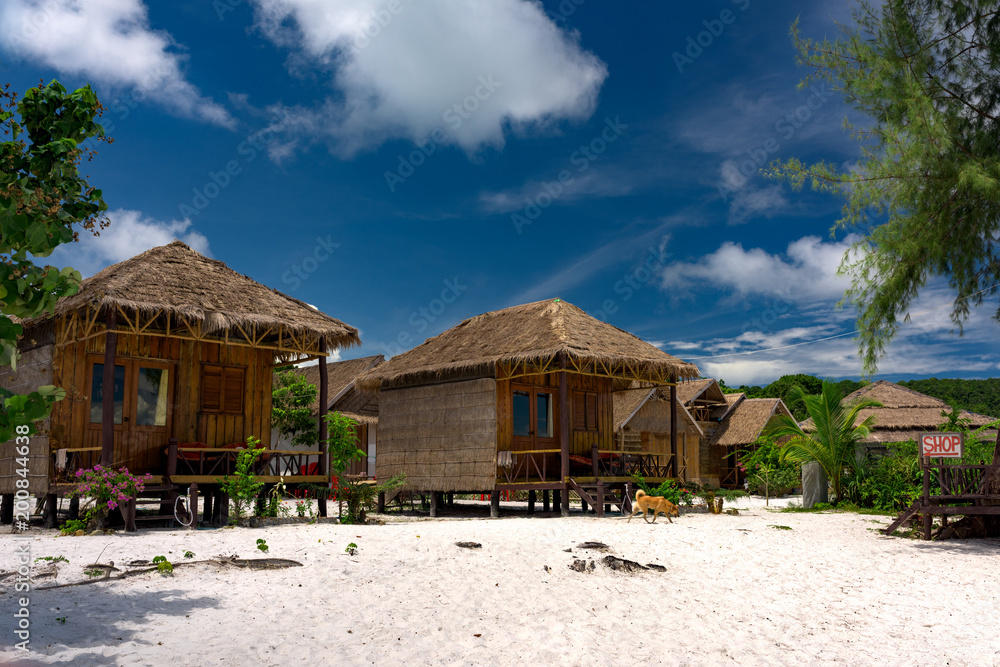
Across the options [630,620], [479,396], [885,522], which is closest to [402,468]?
[479,396]

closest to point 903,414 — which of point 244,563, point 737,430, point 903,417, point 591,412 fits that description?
point 903,417

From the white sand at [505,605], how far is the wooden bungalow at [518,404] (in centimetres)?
506

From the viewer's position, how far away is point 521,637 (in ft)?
21.2

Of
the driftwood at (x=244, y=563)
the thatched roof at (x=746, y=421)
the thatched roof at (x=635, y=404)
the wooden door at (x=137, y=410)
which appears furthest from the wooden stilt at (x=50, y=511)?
the thatched roof at (x=746, y=421)

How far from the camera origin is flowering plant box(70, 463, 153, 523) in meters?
11.1

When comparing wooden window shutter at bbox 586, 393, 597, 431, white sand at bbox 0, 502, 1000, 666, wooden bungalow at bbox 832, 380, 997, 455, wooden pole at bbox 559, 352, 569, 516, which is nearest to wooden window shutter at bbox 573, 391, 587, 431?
wooden window shutter at bbox 586, 393, 597, 431

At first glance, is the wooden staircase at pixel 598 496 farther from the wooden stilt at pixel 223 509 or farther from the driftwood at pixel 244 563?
the driftwood at pixel 244 563

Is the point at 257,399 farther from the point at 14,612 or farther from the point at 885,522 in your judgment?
the point at 885,522

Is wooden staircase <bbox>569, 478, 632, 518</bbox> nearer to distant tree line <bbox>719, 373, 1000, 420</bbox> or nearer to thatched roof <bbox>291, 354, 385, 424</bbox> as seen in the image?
thatched roof <bbox>291, 354, 385, 424</bbox>

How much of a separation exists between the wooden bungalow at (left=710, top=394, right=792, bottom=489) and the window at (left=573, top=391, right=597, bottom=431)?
13.4 m

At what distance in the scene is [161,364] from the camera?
13172 millimetres

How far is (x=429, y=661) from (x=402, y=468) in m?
12.4

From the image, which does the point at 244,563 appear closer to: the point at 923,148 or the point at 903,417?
the point at 923,148

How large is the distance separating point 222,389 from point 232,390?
20 centimetres
